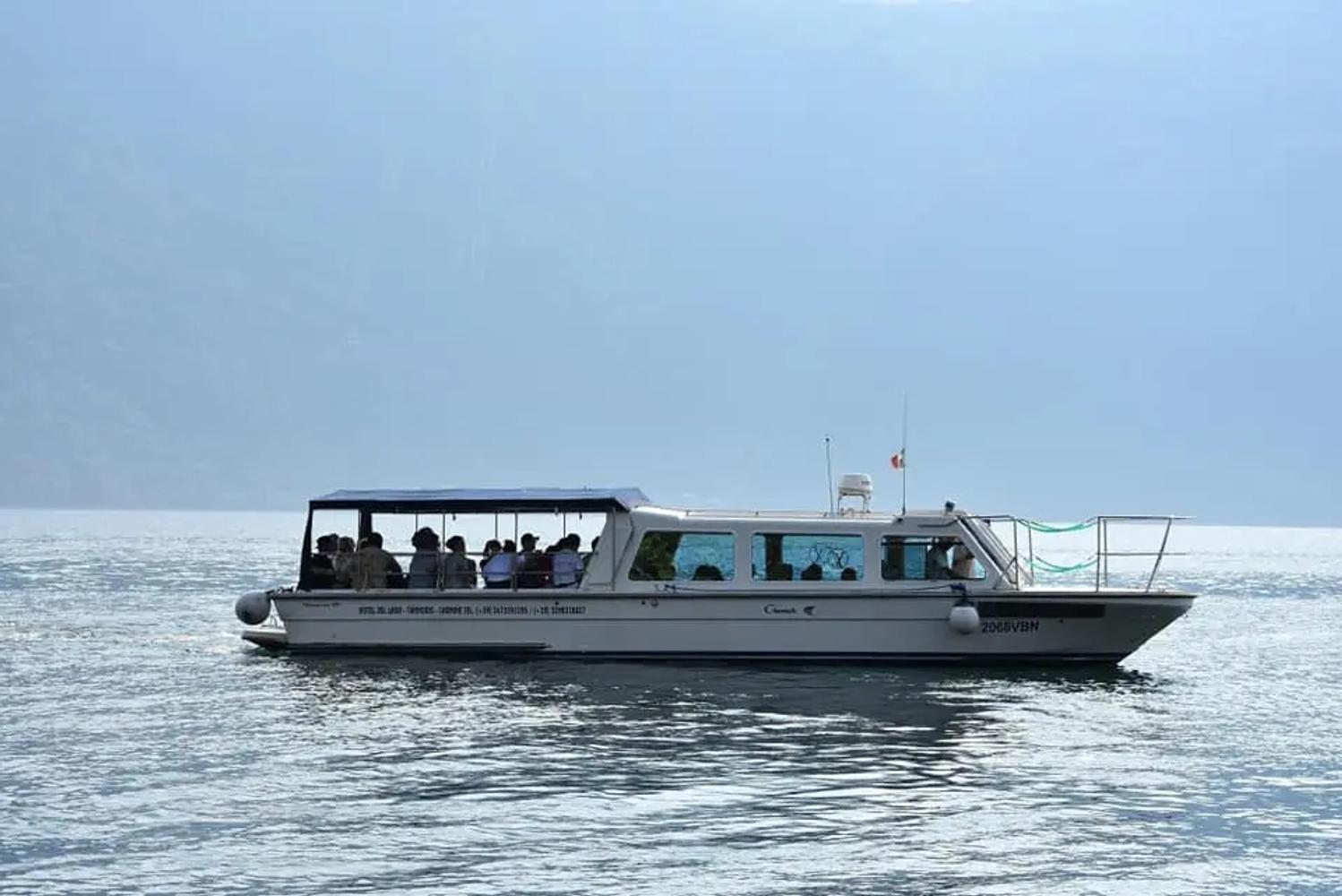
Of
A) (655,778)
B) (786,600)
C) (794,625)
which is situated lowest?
(655,778)

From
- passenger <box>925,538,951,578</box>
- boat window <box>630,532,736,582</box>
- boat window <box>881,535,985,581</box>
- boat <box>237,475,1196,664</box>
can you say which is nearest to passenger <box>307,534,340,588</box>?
boat <box>237,475,1196,664</box>

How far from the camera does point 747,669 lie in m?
30.4

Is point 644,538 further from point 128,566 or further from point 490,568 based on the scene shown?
point 128,566

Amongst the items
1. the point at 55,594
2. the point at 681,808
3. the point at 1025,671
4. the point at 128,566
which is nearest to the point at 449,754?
the point at 681,808

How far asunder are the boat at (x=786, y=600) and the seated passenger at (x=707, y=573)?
0.05 feet

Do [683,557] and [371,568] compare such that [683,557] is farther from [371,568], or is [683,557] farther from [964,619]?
[371,568]

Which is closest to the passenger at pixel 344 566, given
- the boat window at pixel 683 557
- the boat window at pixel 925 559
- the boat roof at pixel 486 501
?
the boat roof at pixel 486 501

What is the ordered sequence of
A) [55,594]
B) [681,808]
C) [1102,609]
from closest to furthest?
[681,808] < [1102,609] < [55,594]

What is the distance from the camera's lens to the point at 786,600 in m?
30.1

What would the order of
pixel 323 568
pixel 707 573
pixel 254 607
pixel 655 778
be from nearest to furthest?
pixel 655 778, pixel 707 573, pixel 323 568, pixel 254 607

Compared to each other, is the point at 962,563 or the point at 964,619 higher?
the point at 962,563

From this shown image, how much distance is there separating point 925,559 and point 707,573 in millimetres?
3720

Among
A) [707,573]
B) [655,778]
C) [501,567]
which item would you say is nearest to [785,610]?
[707,573]

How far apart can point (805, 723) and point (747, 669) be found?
553 centimetres
